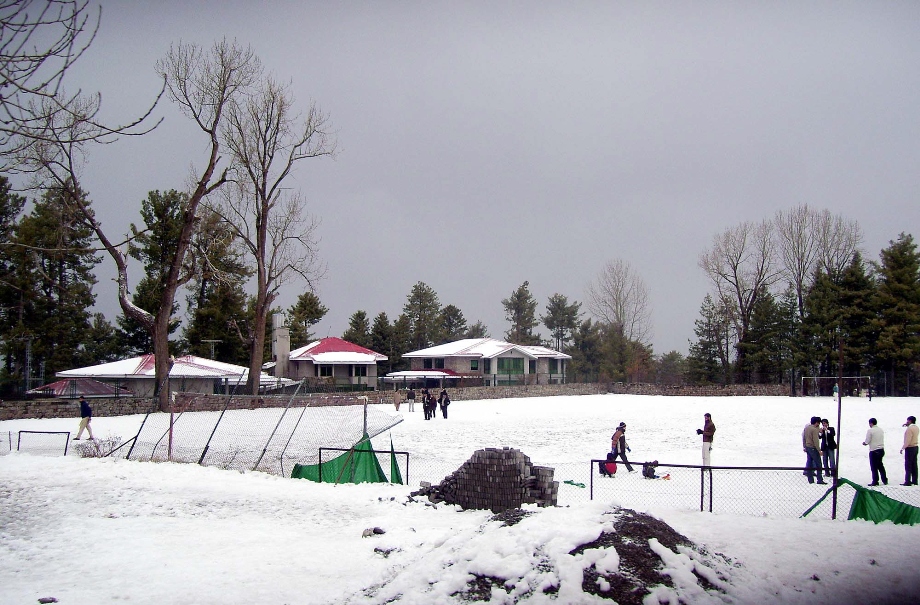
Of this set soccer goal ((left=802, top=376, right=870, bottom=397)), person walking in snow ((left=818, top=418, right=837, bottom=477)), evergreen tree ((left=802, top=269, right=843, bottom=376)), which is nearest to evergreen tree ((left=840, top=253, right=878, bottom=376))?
evergreen tree ((left=802, top=269, right=843, bottom=376))

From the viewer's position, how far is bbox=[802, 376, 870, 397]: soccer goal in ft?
172

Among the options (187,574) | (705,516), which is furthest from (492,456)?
(187,574)

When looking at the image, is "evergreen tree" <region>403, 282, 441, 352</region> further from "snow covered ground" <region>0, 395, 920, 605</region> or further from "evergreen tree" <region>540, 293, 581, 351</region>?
"snow covered ground" <region>0, 395, 920, 605</region>

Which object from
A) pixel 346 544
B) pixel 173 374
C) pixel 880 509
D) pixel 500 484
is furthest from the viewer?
pixel 173 374

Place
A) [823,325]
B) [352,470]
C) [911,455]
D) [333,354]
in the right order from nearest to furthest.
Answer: [911,455], [352,470], [823,325], [333,354]

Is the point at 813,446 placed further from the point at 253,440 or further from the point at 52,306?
the point at 52,306

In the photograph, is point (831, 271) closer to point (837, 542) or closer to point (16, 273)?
point (837, 542)

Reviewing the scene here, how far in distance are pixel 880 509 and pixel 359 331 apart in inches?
2999

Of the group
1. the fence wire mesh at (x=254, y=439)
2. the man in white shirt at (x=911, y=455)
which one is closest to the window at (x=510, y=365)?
the fence wire mesh at (x=254, y=439)

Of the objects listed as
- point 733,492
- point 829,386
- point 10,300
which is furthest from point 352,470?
point 829,386

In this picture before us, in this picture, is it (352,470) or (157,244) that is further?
(157,244)

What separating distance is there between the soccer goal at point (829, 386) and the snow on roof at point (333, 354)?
118 ft

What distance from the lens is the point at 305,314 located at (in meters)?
76.9

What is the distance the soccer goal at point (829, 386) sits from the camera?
5234 cm
